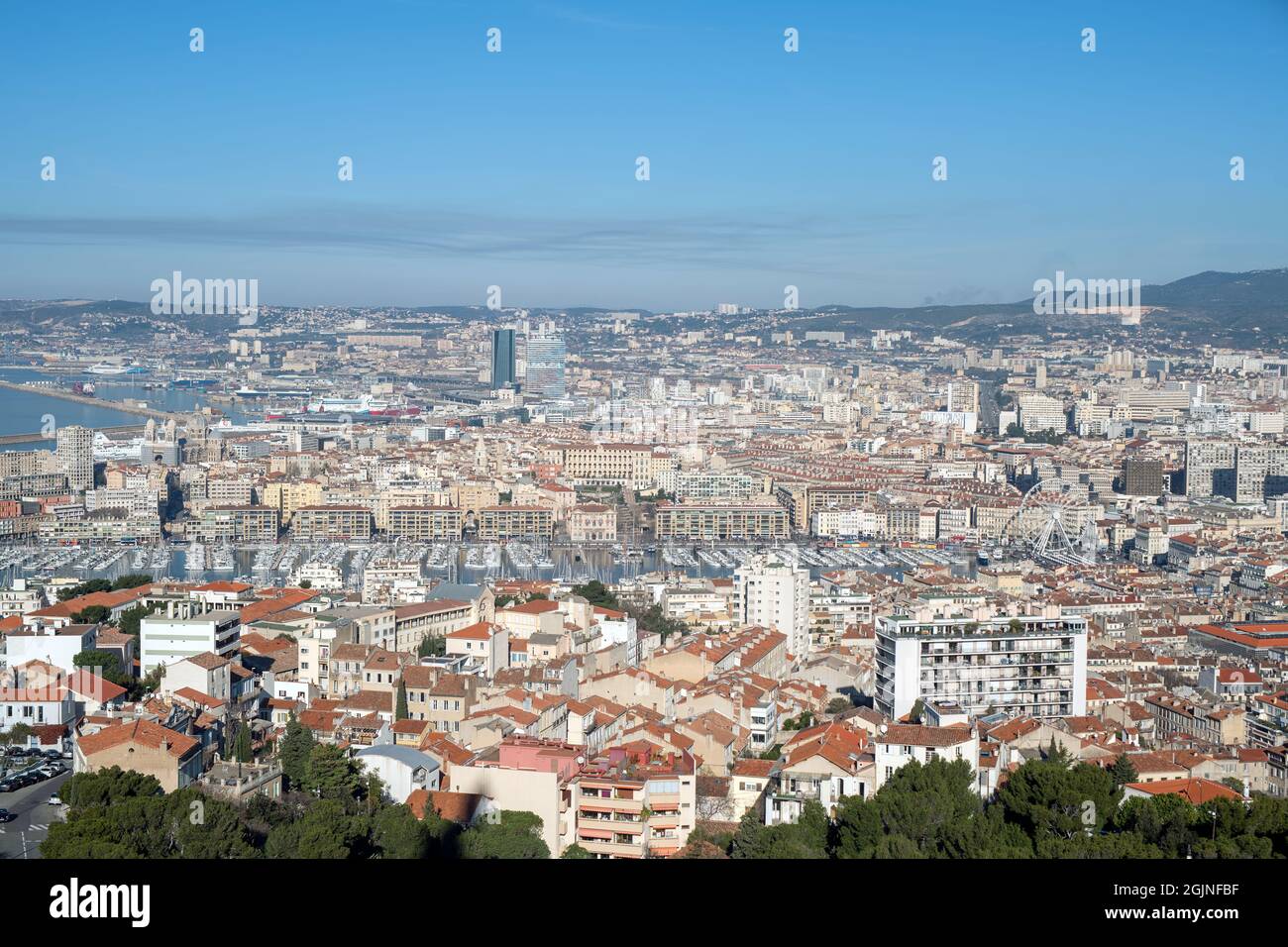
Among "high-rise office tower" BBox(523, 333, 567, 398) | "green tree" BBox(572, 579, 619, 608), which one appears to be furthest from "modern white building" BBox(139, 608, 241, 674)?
"high-rise office tower" BBox(523, 333, 567, 398)

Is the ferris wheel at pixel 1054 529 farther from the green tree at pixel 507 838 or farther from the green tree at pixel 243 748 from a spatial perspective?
the green tree at pixel 507 838

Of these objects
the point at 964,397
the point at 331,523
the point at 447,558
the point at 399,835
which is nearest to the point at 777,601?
the point at 399,835

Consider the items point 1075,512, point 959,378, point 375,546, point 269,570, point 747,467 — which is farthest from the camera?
point 959,378

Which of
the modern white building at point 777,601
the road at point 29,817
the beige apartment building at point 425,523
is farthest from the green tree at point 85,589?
the beige apartment building at point 425,523

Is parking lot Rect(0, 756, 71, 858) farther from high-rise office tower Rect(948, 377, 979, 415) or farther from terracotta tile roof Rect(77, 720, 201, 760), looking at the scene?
high-rise office tower Rect(948, 377, 979, 415)

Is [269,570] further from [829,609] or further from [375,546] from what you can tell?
[829,609]

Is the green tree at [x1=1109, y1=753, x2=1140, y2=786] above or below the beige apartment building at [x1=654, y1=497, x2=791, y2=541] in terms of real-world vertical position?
above

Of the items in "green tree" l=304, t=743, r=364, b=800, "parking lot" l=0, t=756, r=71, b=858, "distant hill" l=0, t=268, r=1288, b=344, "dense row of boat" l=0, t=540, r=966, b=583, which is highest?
"distant hill" l=0, t=268, r=1288, b=344

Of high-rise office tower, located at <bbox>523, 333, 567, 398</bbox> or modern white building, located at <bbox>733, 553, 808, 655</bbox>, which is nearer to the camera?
modern white building, located at <bbox>733, 553, 808, 655</bbox>
